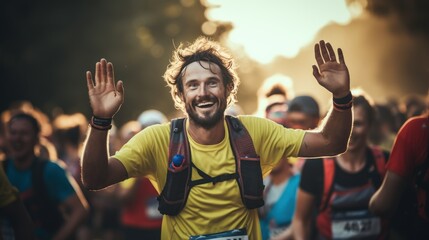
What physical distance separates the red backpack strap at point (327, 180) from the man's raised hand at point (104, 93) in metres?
2.03

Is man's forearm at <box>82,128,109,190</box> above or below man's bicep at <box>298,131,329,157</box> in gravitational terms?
above

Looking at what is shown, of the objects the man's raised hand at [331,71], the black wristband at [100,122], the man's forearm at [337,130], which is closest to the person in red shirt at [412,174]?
the man's forearm at [337,130]

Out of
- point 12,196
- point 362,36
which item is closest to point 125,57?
point 362,36

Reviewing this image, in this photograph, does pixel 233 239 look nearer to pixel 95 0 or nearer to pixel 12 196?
pixel 12 196

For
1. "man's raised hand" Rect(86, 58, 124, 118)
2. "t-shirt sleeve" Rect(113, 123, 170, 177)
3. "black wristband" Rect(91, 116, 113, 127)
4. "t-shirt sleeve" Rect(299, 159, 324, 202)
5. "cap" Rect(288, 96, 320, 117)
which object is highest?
"man's raised hand" Rect(86, 58, 124, 118)

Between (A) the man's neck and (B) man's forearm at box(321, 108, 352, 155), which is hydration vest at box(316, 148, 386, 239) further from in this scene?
(A) the man's neck

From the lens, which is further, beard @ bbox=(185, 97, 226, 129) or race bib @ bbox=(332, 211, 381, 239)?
race bib @ bbox=(332, 211, 381, 239)

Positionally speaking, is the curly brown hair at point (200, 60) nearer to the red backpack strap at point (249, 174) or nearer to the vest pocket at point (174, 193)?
the red backpack strap at point (249, 174)

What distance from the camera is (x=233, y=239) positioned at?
4.55 metres

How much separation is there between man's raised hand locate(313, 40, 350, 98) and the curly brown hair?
657 mm

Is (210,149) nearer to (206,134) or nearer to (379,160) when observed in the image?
(206,134)

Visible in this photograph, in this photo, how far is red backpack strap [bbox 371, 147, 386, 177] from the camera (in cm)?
583

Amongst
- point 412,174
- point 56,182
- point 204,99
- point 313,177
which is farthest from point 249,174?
point 56,182

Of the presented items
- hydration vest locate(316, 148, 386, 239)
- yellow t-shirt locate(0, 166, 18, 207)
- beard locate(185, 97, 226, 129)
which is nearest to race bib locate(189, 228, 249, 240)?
beard locate(185, 97, 226, 129)
